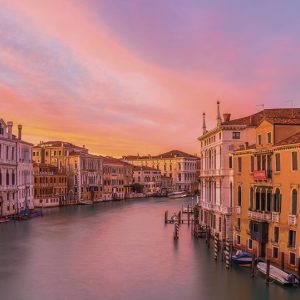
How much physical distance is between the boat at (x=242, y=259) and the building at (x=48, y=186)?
34373 millimetres

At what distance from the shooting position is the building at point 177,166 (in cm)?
9231

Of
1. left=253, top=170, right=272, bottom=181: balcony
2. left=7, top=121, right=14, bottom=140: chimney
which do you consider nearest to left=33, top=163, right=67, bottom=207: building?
left=7, top=121, right=14, bottom=140: chimney

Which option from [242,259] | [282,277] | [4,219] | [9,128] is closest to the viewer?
[282,277]

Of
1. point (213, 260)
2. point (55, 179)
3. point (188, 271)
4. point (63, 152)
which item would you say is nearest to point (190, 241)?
point (213, 260)

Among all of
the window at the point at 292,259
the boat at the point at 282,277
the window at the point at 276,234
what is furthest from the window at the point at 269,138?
the boat at the point at 282,277

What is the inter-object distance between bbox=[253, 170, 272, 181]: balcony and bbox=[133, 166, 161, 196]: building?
63748mm

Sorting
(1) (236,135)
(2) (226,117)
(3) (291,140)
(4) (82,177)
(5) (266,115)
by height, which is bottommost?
(4) (82,177)

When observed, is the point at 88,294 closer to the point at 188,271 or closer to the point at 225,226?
the point at 188,271

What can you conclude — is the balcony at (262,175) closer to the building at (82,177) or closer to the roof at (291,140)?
the roof at (291,140)

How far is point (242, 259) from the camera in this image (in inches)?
664

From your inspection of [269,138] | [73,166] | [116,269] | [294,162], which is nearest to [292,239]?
[294,162]

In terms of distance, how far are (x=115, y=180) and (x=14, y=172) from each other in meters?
31.2

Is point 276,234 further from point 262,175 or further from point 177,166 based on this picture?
point 177,166

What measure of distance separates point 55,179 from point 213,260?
122ft
